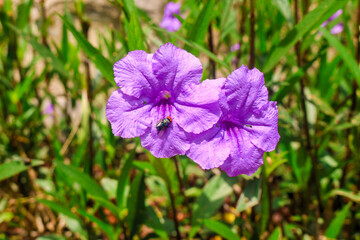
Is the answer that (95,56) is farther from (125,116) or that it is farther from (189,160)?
(189,160)

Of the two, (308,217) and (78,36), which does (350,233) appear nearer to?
(308,217)

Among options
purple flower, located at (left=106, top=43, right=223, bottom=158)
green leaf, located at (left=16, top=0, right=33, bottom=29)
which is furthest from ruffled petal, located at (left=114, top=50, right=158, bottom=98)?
green leaf, located at (left=16, top=0, right=33, bottom=29)

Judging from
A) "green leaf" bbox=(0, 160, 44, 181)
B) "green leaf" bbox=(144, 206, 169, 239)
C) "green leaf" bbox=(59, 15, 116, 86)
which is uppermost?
"green leaf" bbox=(59, 15, 116, 86)

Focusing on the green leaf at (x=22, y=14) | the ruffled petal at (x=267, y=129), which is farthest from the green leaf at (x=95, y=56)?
the green leaf at (x=22, y=14)

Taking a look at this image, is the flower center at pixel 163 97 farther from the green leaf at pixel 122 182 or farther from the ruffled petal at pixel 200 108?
the green leaf at pixel 122 182

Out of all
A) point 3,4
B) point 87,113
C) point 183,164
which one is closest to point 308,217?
point 183,164

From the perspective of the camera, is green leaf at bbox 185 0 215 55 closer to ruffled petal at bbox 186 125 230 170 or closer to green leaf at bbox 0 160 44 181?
ruffled petal at bbox 186 125 230 170

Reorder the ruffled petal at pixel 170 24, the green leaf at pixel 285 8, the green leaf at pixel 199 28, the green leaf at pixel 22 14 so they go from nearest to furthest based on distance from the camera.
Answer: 1. the green leaf at pixel 199 28
2. the green leaf at pixel 285 8
3. the green leaf at pixel 22 14
4. the ruffled petal at pixel 170 24

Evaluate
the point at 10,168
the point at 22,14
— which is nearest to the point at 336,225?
the point at 10,168
